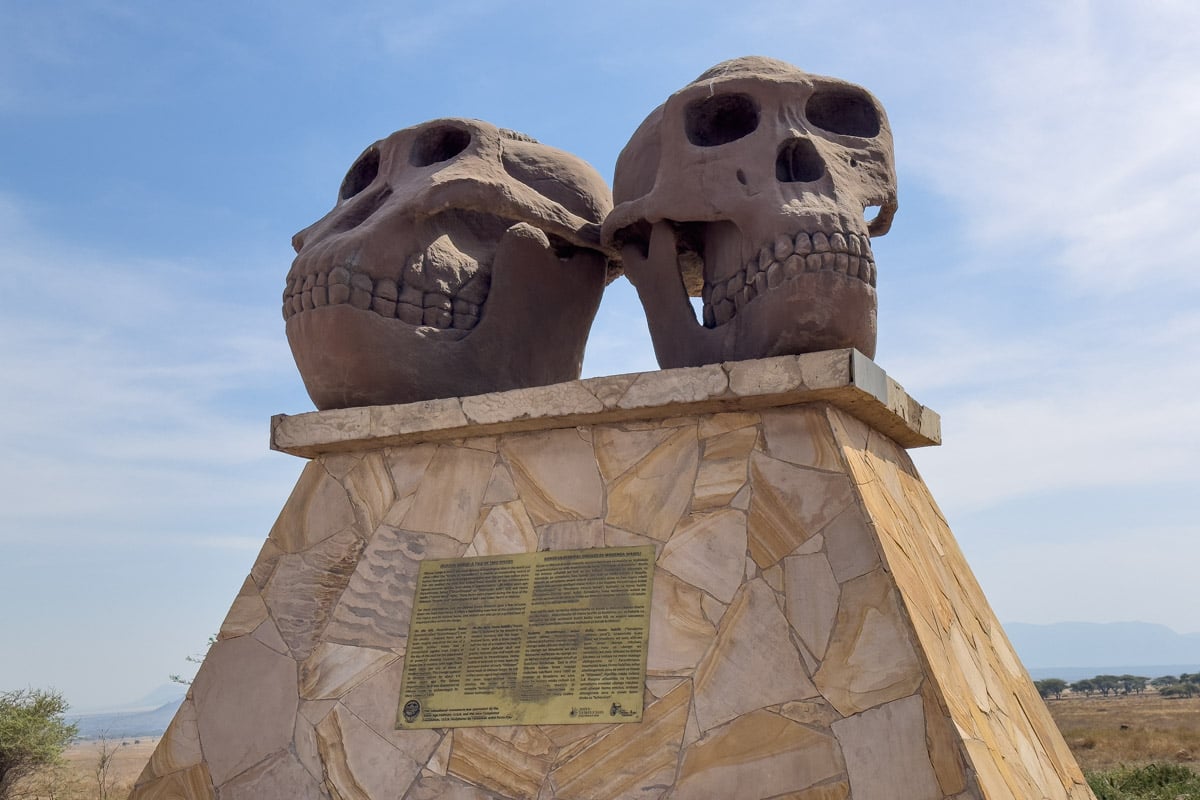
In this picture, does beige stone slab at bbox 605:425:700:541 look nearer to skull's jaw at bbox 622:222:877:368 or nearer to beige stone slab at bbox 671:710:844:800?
skull's jaw at bbox 622:222:877:368

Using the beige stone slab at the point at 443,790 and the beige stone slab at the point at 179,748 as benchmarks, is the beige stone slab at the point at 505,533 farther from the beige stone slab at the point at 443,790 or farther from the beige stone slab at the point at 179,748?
the beige stone slab at the point at 179,748

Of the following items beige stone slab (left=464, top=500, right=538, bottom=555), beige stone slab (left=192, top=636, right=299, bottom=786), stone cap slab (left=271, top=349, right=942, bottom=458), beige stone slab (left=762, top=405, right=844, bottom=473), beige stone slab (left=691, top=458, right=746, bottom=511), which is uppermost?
stone cap slab (left=271, top=349, right=942, bottom=458)

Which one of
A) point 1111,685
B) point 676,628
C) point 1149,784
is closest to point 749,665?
point 676,628

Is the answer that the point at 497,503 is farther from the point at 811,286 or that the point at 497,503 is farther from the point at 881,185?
the point at 881,185

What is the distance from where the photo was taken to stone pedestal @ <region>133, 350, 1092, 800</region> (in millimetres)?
3848

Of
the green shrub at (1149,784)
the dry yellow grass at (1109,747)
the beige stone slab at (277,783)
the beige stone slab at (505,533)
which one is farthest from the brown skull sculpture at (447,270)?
the dry yellow grass at (1109,747)

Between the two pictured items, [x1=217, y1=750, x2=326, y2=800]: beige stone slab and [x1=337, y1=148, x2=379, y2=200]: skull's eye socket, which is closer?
[x1=217, y1=750, x2=326, y2=800]: beige stone slab

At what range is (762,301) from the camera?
464 cm

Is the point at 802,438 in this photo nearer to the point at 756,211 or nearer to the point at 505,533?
the point at 756,211

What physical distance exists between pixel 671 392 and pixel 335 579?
1673mm

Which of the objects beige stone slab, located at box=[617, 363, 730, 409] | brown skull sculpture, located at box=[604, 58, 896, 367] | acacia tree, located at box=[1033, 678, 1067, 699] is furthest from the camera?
acacia tree, located at box=[1033, 678, 1067, 699]

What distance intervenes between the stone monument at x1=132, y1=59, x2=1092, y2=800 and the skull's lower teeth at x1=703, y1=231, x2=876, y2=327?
0.05ft

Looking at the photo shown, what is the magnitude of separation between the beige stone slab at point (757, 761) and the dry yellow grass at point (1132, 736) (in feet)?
24.4

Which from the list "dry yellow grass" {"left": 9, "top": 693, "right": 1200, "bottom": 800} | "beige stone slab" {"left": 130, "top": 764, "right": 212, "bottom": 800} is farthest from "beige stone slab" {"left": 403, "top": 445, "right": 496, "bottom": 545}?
"dry yellow grass" {"left": 9, "top": 693, "right": 1200, "bottom": 800}
